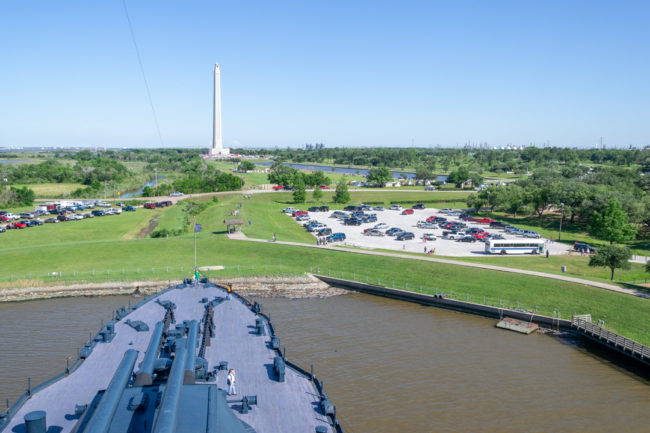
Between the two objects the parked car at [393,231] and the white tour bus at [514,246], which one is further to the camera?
the parked car at [393,231]

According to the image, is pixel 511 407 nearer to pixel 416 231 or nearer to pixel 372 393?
pixel 372 393

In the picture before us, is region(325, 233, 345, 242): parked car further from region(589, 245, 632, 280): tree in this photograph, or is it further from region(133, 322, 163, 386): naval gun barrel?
region(133, 322, 163, 386): naval gun barrel

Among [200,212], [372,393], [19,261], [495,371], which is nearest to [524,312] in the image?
[495,371]

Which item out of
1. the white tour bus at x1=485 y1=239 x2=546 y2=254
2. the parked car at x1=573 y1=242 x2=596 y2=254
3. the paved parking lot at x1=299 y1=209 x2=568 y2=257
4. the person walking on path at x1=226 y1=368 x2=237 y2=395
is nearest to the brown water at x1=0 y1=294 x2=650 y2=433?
the person walking on path at x1=226 y1=368 x2=237 y2=395

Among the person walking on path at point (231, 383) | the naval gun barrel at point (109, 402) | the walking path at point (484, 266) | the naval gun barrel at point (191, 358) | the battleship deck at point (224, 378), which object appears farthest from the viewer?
the walking path at point (484, 266)

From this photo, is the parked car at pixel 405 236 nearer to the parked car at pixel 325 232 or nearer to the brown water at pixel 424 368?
the parked car at pixel 325 232

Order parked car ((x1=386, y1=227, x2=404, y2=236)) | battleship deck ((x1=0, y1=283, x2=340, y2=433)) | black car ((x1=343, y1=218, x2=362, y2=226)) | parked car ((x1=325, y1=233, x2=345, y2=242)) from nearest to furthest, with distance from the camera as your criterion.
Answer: battleship deck ((x1=0, y1=283, x2=340, y2=433)), parked car ((x1=325, y1=233, x2=345, y2=242)), parked car ((x1=386, y1=227, x2=404, y2=236)), black car ((x1=343, y1=218, x2=362, y2=226))

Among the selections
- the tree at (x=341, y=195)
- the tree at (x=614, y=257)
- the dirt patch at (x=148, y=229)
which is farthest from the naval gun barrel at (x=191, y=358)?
the tree at (x=341, y=195)
